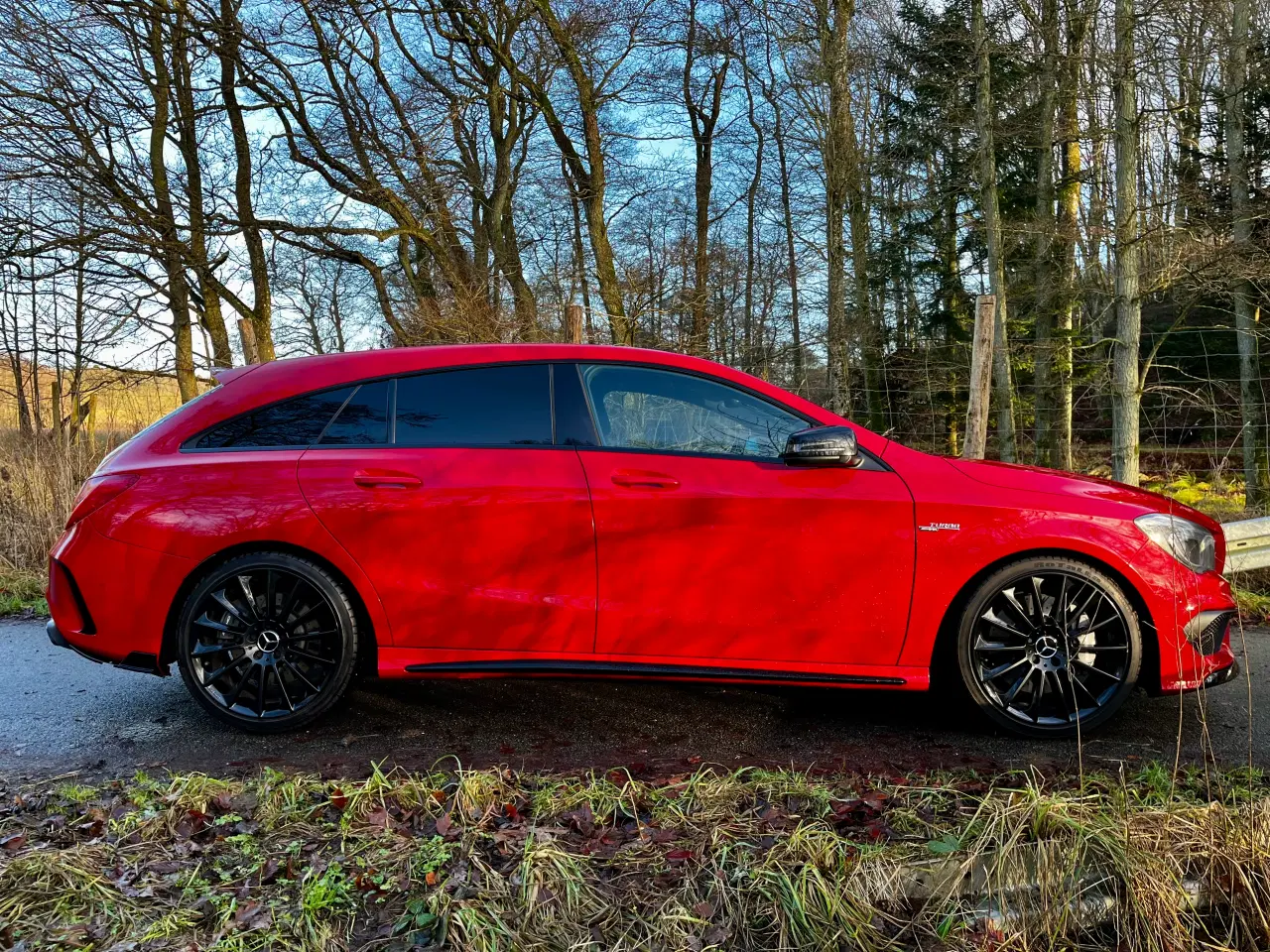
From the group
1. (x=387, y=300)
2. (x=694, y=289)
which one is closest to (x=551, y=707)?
(x=694, y=289)

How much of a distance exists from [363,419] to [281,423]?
0.37 metres

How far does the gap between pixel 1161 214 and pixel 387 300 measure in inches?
468

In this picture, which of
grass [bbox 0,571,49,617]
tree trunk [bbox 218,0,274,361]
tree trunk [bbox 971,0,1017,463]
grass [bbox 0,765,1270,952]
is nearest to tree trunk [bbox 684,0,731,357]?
tree trunk [bbox 971,0,1017,463]

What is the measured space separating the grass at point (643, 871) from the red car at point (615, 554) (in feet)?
2.51

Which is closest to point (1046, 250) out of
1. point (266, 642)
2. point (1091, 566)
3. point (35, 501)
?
point (1091, 566)

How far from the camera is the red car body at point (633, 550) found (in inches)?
133

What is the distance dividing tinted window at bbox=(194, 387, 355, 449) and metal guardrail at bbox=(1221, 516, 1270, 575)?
187 inches

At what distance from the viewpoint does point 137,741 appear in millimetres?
A: 3564

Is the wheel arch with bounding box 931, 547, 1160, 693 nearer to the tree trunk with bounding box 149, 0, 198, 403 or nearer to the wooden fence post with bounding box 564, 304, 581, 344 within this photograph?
the wooden fence post with bounding box 564, 304, 581, 344

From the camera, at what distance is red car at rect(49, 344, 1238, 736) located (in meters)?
3.39

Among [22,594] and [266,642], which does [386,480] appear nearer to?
[266,642]

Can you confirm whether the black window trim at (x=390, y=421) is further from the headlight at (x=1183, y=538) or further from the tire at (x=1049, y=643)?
the headlight at (x=1183, y=538)

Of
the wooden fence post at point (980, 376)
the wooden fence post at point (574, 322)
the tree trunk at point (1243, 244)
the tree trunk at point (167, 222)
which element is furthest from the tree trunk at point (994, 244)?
the tree trunk at point (167, 222)

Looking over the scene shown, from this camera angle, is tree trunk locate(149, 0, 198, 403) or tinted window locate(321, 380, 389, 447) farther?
tree trunk locate(149, 0, 198, 403)
